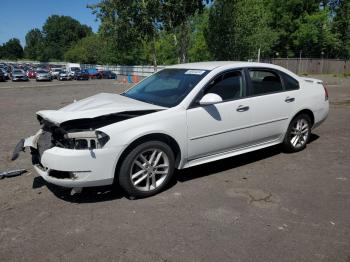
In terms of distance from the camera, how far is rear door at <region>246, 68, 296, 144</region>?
18.0 ft

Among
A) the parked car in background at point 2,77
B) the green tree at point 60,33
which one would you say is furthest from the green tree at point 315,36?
the green tree at point 60,33

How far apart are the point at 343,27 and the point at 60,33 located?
401 ft

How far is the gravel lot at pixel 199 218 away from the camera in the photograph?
3.33 meters

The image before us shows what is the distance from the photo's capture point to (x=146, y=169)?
4477 mm

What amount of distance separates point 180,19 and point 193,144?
1525cm

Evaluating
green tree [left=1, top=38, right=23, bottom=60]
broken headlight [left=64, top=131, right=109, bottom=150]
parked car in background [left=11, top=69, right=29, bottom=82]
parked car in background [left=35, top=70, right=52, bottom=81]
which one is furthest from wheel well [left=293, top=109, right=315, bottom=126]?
green tree [left=1, top=38, right=23, bottom=60]

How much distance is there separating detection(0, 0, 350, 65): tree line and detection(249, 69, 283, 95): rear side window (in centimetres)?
1310

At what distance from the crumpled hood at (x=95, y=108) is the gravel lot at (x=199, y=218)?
984mm

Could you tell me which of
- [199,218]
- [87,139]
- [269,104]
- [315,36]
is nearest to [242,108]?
[269,104]

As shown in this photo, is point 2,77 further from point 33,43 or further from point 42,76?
point 33,43

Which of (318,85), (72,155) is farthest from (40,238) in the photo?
(318,85)

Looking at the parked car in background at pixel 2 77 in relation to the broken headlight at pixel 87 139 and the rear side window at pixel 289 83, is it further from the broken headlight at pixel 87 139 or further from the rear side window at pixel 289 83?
the broken headlight at pixel 87 139

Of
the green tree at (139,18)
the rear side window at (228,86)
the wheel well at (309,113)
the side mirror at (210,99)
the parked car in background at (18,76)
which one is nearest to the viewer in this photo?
the side mirror at (210,99)

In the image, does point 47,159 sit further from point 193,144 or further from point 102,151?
point 193,144
